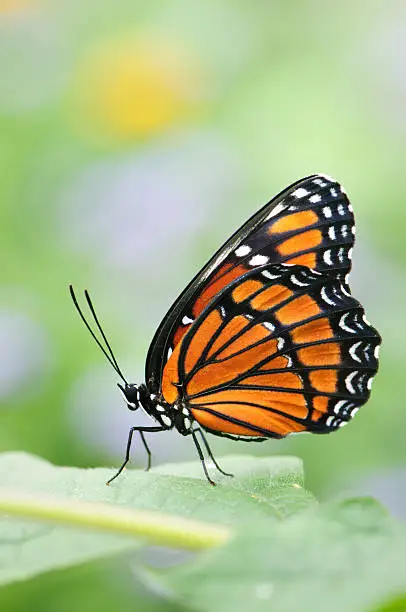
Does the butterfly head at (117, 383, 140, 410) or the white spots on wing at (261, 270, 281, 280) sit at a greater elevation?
the white spots on wing at (261, 270, 281, 280)

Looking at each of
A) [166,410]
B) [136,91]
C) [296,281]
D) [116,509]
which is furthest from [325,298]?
[136,91]

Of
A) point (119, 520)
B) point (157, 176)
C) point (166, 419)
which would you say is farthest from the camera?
point (157, 176)

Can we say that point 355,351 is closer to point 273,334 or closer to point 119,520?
point 273,334

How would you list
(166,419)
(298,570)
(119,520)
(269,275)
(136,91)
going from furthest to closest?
(136,91) → (166,419) → (269,275) → (119,520) → (298,570)

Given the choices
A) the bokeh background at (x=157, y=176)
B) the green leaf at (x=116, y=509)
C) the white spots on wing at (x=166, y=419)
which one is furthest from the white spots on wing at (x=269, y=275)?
the bokeh background at (x=157, y=176)

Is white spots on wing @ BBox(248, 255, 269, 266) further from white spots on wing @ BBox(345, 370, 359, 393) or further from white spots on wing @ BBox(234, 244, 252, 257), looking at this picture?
white spots on wing @ BBox(345, 370, 359, 393)

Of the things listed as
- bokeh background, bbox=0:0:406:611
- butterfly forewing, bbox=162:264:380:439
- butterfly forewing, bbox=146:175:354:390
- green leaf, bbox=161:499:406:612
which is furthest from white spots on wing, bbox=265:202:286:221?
green leaf, bbox=161:499:406:612

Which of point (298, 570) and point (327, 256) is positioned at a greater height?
point (327, 256)

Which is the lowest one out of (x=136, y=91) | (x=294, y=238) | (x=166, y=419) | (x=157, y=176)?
(x=166, y=419)
